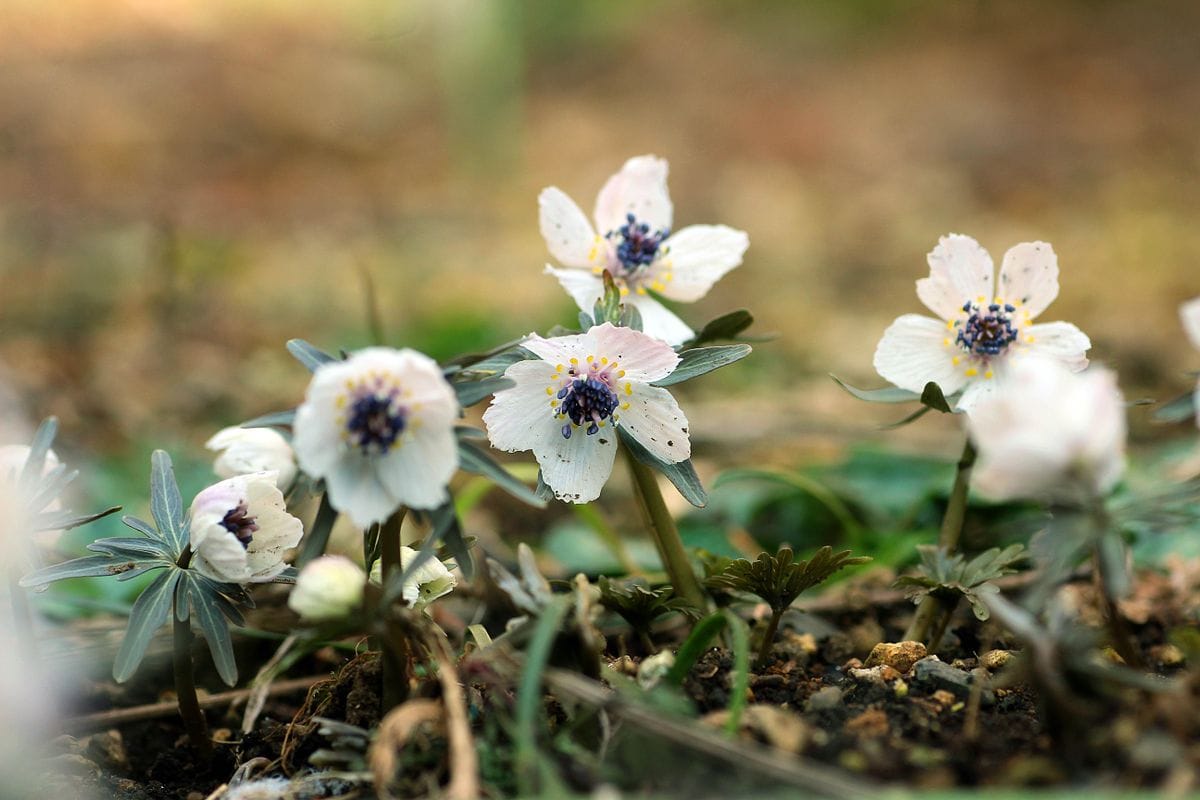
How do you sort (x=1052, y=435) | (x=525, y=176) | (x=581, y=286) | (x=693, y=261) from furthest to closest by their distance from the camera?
1. (x=525, y=176)
2. (x=693, y=261)
3. (x=581, y=286)
4. (x=1052, y=435)

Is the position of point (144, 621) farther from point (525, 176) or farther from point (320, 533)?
point (525, 176)

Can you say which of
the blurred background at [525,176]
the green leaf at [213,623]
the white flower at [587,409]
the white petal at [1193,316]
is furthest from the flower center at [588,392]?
the blurred background at [525,176]

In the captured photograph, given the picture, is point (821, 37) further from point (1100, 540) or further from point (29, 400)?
point (1100, 540)

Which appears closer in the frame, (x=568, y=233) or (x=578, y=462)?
(x=578, y=462)

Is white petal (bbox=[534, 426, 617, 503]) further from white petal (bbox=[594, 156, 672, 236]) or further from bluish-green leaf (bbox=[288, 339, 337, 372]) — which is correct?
white petal (bbox=[594, 156, 672, 236])

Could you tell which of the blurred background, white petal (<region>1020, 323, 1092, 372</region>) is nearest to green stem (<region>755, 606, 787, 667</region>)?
white petal (<region>1020, 323, 1092, 372</region>)

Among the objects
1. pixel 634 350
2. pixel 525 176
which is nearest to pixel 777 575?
pixel 634 350
